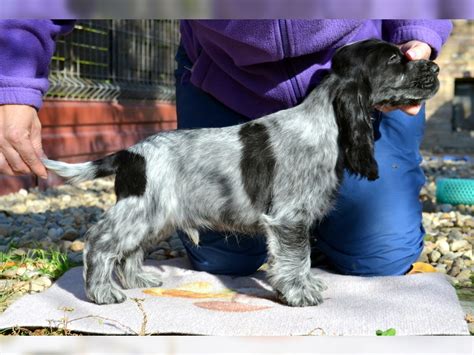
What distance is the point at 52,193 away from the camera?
692 centimetres

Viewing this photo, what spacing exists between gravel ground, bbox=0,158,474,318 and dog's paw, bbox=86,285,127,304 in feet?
1.48

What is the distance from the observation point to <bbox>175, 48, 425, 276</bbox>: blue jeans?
12.7ft

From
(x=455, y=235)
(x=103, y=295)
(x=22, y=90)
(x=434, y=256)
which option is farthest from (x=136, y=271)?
(x=455, y=235)

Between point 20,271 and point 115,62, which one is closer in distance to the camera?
point 20,271

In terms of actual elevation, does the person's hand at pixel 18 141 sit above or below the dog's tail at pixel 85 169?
above

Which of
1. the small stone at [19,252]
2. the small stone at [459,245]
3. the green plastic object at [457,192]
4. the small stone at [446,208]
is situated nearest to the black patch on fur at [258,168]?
the small stone at [19,252]

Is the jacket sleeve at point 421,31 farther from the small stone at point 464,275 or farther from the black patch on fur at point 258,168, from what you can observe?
the small stone at point 464,275

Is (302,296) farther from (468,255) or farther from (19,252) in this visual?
(19,252)

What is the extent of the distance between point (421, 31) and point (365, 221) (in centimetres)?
107

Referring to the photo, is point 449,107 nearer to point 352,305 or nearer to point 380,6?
point 352,305

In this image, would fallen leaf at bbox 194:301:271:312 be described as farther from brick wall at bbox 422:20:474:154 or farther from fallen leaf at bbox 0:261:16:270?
brick wall at bbox 422:20:474:154

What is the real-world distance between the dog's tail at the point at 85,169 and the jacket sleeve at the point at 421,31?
5.23ft

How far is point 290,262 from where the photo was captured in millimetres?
3145

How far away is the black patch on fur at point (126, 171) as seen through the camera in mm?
3168
